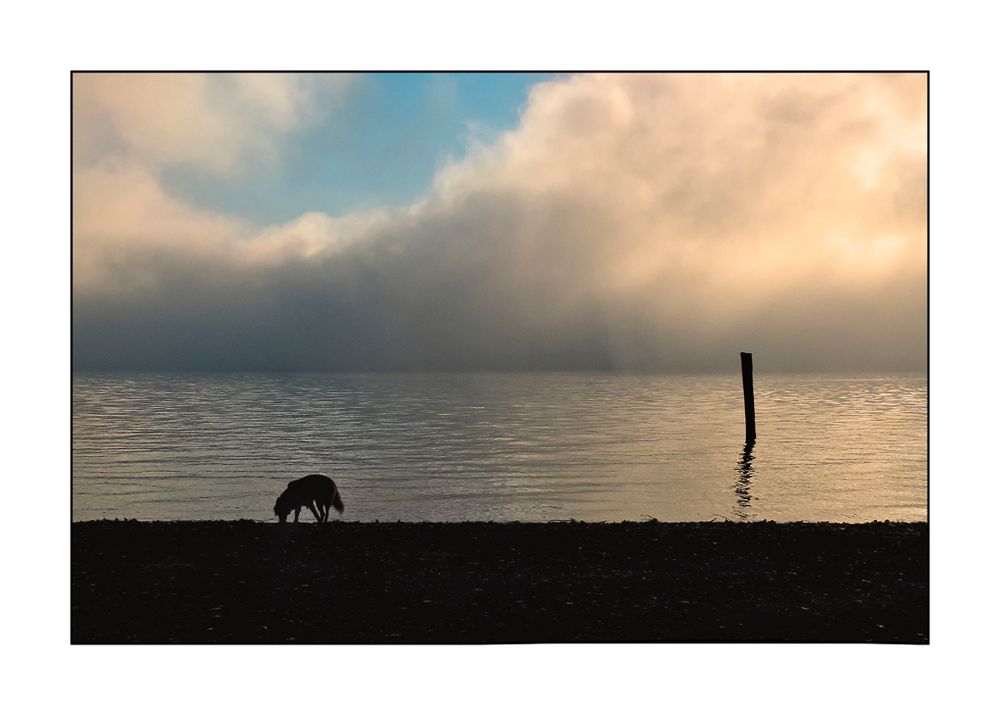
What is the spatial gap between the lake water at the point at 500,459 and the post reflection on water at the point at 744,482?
0.06 metres

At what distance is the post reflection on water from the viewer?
15844 millimetres

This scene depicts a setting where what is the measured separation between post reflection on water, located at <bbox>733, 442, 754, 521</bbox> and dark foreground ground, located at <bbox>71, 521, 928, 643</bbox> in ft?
18.7

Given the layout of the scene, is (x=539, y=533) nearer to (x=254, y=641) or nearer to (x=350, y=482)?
(x=254, y=641)

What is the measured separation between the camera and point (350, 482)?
1995 cm

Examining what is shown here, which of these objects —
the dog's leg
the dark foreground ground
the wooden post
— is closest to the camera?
the dark foreground ground

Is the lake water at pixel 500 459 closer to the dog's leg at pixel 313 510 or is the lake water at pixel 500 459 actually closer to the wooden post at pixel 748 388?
the wooden post at pixel 748 388

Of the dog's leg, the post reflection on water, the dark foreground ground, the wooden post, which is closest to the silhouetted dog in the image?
the dog's leg

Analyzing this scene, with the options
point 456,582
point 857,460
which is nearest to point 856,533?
point 456,582

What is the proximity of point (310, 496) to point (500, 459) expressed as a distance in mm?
12215

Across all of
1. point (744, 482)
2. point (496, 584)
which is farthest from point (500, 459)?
point (496, 584)

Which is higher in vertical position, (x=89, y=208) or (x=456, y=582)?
(x=89, y=208)

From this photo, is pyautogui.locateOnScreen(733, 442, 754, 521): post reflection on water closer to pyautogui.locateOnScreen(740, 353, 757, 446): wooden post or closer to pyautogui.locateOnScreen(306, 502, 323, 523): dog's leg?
pyautogui.locateOnScreen(740, 353, 757, 446): wooden post

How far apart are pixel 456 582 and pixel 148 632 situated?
8.74ft

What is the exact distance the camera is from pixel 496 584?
8.07 metres
